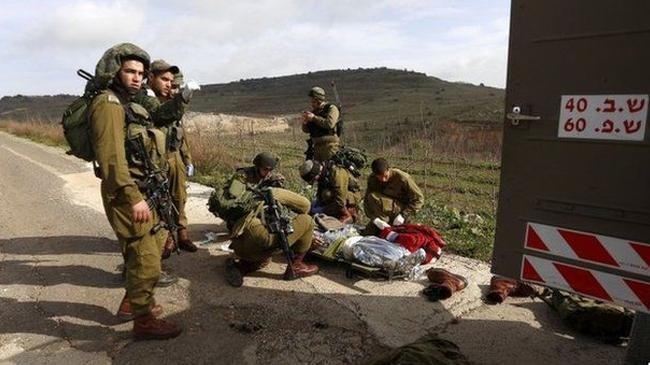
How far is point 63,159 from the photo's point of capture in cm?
1271

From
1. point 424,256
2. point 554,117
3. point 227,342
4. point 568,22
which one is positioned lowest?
point 227,342

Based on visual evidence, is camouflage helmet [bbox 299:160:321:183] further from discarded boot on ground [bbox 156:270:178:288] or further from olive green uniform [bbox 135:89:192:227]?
discarded boot on ground [bbox 156:270:178:288]

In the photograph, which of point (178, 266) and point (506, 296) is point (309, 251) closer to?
point (178, 266)

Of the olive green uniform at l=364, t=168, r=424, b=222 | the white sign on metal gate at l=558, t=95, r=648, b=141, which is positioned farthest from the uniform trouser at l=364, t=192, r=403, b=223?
the white sign on metal gate at l=558, t=95, r=648, b=141

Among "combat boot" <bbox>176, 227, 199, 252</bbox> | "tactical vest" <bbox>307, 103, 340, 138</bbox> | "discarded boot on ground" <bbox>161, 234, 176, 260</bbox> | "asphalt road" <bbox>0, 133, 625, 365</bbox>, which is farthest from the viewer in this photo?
"tactical vest" <bbox>307, 103, 340, 138</bbox>

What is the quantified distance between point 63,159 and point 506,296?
12.0 metres

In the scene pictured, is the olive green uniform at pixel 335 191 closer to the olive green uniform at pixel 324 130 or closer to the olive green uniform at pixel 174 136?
the olive green uniform at pixel 324 130

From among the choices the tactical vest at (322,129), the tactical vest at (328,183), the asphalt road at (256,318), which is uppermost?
the tactical vest at (322,129)

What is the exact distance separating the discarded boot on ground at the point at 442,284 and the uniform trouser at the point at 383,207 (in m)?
1.34

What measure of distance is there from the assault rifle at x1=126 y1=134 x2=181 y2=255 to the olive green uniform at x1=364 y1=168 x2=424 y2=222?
8.39 feet

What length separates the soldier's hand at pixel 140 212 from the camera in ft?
10.4

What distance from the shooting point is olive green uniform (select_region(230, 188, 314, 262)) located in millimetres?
4316

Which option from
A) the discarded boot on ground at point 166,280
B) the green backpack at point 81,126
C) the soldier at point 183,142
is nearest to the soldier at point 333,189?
the soldier at point 183,142

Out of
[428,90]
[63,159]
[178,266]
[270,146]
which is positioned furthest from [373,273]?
[428,90]
